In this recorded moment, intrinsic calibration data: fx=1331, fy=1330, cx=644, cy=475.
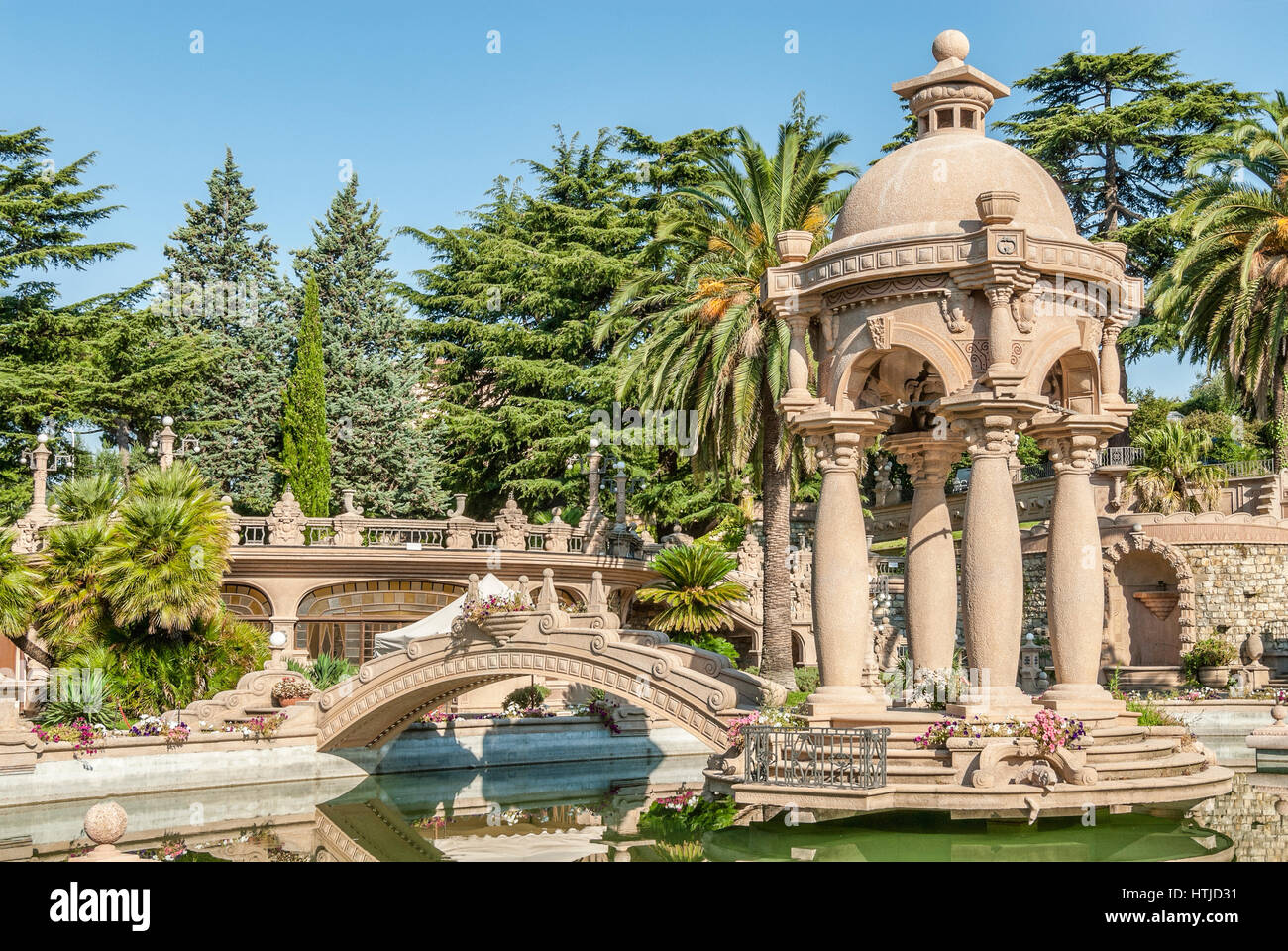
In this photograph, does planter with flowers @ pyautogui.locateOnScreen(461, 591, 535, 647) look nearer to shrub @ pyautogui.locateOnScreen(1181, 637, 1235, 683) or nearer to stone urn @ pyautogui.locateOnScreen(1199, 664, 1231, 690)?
stone urn @ pyautogui.locateOnScreen(1199, 664, 1231, 690)

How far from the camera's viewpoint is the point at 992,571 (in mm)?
15398

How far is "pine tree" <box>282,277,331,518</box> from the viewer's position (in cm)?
4794

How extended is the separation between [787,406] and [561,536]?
2606cm

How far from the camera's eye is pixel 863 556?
16.6 meters

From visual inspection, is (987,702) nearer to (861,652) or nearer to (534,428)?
(861,652)

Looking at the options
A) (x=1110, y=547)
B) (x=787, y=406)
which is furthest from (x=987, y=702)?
(x=1110, y=547)

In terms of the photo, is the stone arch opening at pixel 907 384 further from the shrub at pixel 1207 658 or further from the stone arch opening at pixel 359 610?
the stone arch opening at pixel 359 610

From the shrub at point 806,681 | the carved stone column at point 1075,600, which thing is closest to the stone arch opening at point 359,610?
the shrub at point 806,681

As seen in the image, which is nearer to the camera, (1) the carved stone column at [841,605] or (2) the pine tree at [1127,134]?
(1) the carved stone column at [841,605]

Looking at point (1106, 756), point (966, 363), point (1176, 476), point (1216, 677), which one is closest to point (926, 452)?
point (966, 363)

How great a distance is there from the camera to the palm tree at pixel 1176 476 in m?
42.7

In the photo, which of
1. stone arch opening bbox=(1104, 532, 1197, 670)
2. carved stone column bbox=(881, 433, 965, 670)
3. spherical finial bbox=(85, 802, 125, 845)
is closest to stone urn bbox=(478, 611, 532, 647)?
carved stone column bbox=(881, 433, 965, 670)

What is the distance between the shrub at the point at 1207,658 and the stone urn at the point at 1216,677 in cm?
27

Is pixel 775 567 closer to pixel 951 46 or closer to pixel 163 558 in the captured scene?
pixel 163 558
